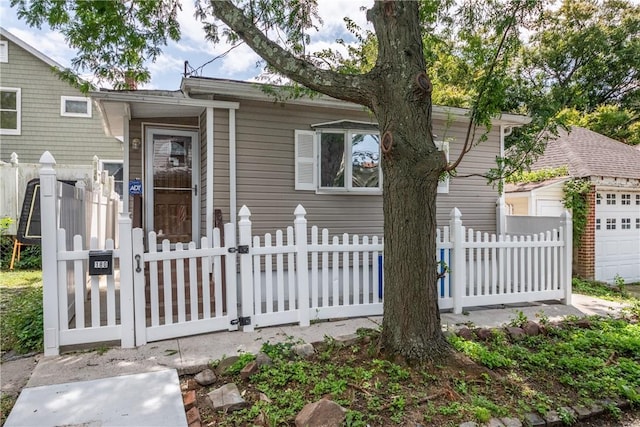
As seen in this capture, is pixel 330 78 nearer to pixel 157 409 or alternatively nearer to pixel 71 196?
pixel 157 409

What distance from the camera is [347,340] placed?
3.78 meters

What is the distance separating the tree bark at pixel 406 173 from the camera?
10.8ft

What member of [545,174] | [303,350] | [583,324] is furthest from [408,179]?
[545,174]

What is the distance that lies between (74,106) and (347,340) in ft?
38.6

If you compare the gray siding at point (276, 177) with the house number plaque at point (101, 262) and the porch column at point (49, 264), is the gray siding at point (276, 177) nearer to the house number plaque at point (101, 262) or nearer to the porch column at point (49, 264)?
the house number plaque at point (101, 262)

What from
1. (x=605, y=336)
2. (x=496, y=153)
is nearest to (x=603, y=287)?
(x=496, y=153)

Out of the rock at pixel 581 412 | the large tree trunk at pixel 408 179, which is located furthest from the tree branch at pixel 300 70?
the rock at pixel 581 412

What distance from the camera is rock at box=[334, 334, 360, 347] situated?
3.72m

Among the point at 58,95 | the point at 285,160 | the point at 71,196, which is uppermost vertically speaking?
the point at 58,95

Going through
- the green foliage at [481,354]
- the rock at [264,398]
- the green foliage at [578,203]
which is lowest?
the rock at [264,398]

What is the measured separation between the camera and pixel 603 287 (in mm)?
8000

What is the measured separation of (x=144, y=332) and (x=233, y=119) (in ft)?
10.9

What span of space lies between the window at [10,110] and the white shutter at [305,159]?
9604 mm

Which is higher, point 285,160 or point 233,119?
point 233,119
